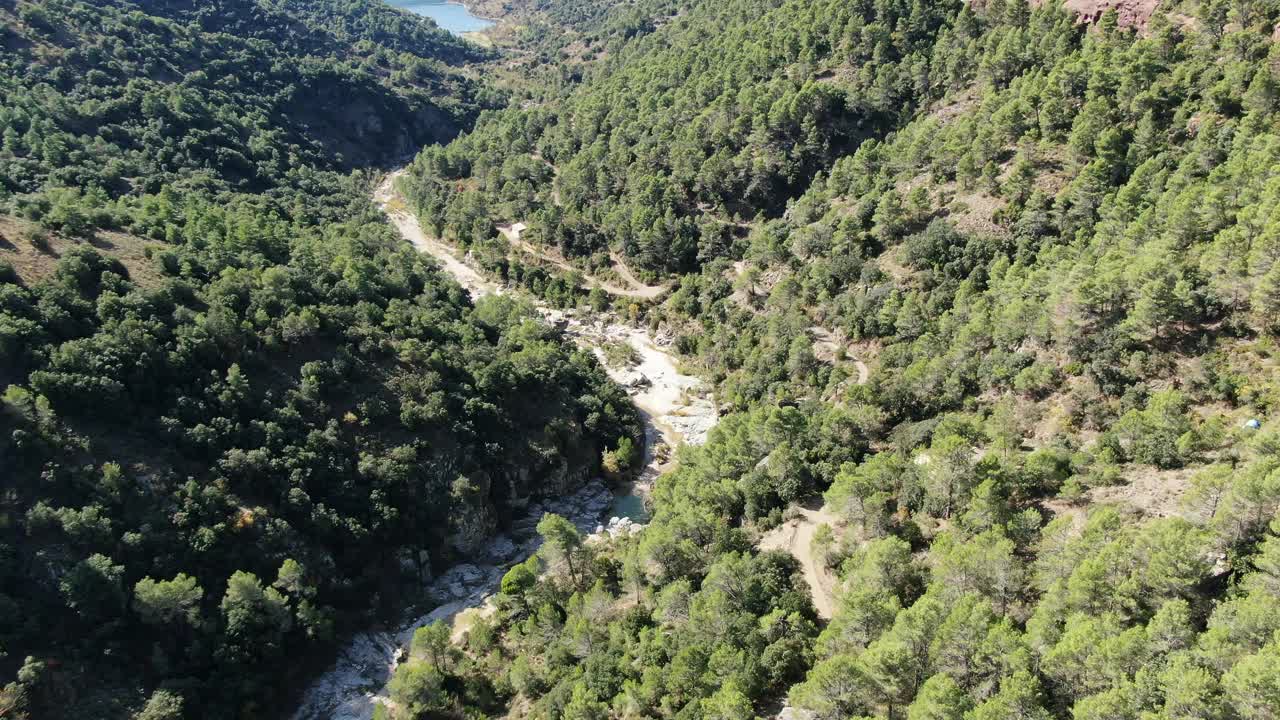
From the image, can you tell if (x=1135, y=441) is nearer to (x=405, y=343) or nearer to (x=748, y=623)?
(x=748, y=623)

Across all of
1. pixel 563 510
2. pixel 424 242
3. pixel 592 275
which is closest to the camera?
pixel 563 510

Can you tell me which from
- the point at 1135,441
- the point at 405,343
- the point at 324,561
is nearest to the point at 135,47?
the point at 405,343

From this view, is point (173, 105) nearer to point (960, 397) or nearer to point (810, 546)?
point (810, 546)

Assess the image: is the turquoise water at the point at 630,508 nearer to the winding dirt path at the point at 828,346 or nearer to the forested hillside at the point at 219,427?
the forested hillside at the point at 219,427

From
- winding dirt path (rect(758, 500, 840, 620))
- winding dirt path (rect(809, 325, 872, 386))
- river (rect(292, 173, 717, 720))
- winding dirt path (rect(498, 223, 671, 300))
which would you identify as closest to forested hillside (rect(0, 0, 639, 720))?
river (rect(292, 173, 717, 720))

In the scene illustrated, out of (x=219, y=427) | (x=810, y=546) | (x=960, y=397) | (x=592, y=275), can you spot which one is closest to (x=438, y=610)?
(x=219, y=427)

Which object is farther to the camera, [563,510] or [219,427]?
[563,510]
